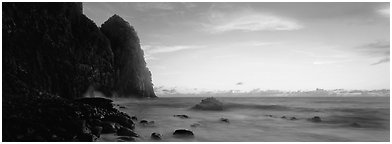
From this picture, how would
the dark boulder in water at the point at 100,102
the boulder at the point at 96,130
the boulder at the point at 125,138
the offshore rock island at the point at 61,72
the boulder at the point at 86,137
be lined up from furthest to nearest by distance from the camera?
the dark boulder in water at the point at 100,102 → the boulder at the point at 125,138 → the boulder at the point at 96,130 → the offshore rock island at the point at 61,72 → the boulder at the point at 86,137

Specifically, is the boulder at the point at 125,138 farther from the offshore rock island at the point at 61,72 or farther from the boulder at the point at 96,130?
the boulder at the point at 96,130

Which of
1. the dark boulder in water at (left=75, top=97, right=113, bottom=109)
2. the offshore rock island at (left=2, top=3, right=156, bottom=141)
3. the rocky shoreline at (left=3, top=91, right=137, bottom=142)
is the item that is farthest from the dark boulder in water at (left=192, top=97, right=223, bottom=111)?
the rocky shoreline at (left=3, top=91, right=137, bottom=142)

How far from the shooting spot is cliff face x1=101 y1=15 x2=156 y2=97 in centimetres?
6925

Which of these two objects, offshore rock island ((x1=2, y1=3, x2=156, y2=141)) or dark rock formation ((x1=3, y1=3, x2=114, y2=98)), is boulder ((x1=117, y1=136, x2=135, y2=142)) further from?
dark rock formation ((x1=3, y1=3, x2=114, y2=98))

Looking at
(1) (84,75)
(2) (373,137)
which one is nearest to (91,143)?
(2) (373,137)

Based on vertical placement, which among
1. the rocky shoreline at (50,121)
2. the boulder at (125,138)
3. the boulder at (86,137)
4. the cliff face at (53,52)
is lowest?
the boulder at (125,138)

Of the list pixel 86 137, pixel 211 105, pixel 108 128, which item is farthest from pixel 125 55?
pixel 86 137

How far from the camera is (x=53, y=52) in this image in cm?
3192

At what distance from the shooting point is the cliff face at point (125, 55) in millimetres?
69250

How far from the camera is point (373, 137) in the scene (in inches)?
694

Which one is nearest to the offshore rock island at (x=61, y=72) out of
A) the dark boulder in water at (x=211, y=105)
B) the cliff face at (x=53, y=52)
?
the cliff face at (x=53, y=52)

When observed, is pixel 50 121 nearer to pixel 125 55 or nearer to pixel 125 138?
pixel 125 138

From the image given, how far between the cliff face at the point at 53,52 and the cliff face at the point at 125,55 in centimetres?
Answer: 634

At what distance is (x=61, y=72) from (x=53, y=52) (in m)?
3.61
